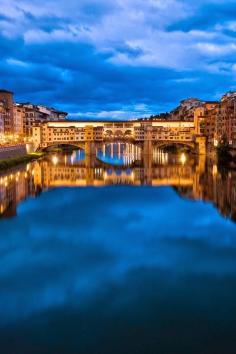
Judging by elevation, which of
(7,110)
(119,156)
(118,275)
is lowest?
(118,275)

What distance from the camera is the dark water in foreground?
536cm

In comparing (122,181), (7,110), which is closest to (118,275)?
(122,181)

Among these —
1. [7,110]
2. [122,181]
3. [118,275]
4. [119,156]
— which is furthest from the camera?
[119,156]

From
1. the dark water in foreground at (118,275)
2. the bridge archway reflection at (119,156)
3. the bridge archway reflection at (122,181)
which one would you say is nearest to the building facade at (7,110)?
the bridge archway reflection at (119,156)

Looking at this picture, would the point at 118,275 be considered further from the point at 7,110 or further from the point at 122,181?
the point at 7,110

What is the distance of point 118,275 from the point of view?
304 inches

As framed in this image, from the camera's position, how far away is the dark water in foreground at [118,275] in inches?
211

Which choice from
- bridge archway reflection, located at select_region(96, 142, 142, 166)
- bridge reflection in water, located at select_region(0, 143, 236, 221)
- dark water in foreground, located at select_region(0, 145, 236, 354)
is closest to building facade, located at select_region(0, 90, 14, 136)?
bridge archway reflection, located at select_region(96, 142, 142, 166)

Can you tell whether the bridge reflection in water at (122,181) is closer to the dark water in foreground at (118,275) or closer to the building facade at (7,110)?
the dark water in foreground at (118,275)

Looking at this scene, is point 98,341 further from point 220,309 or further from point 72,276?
point 72,276

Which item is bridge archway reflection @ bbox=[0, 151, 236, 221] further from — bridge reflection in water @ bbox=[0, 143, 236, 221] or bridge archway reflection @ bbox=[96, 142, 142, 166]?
bridge archway reflection @ bbox=[96, 142, 142, 166]

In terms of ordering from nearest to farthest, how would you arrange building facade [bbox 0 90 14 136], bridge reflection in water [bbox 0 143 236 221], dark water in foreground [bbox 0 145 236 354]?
dark water in foreground [bbox 0 145 236 354] < bridge reflection in water [bbox 0 143 236 221] < building facade [bbox 0 90 14 136]

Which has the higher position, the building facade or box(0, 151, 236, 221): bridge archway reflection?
the building facade

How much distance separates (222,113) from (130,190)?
2147 centimetres
